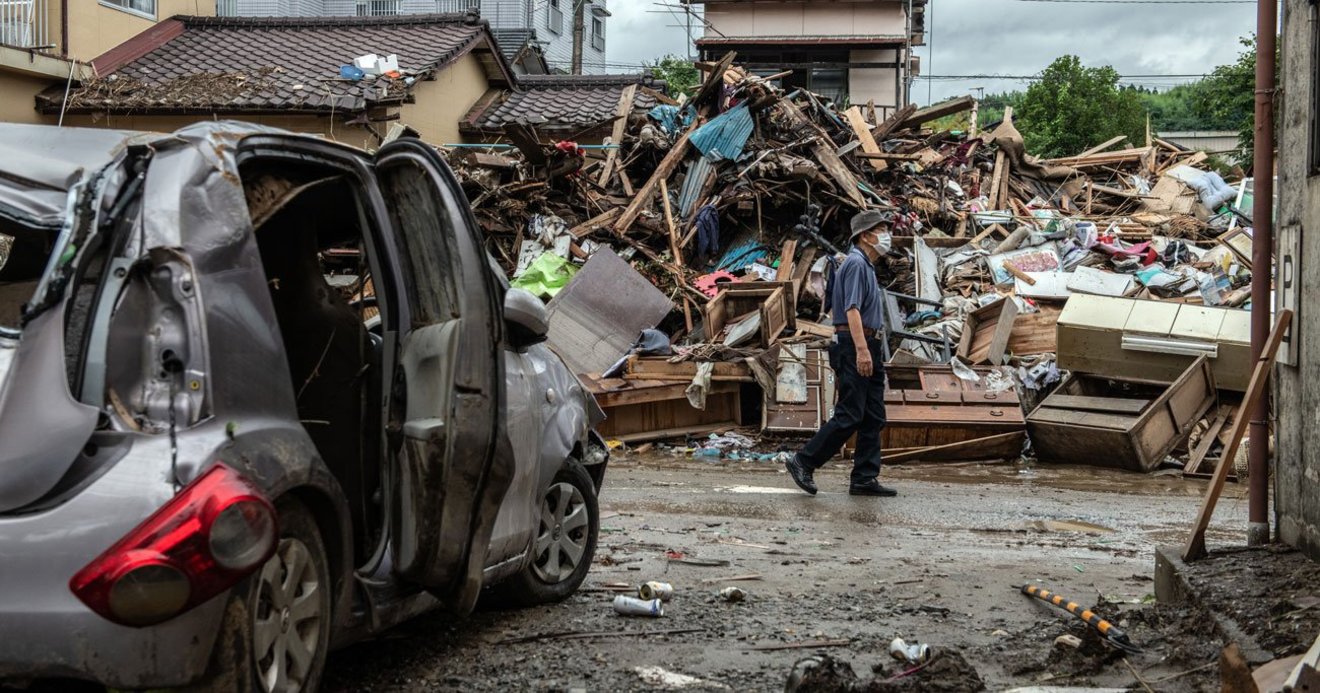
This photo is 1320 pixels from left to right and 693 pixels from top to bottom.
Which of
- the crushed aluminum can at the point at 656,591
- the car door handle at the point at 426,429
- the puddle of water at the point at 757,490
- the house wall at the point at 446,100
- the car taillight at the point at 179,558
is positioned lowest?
the puddle of water at the point at 757,490

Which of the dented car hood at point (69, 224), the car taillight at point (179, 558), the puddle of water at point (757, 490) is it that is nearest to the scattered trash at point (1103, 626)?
the car taillight at point (179, 558)

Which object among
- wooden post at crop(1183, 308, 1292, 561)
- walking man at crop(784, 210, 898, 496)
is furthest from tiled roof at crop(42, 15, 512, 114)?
wooden post at crop(1183, 308, 1292, 561)

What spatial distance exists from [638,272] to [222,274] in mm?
12654

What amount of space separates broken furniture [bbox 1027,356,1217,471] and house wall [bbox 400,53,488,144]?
41.9 ft

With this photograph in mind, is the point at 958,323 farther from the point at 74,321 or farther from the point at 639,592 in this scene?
the point at 74,321

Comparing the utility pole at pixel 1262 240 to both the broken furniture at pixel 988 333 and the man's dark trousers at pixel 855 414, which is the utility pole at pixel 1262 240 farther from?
the broken furniture at pixel 988 333

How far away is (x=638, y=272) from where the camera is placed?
16109 mm

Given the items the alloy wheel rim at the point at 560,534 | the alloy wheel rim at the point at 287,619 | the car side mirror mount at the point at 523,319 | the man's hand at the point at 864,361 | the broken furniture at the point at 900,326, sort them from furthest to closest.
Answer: the broken furniture at the point at 900,326 < the man's hand at the point at 864,361 < the alloy wheel rim at the point at 560,534 < the car side mirror mount at the point at 523,319 < the alloy wheel rim at the point at 287,619

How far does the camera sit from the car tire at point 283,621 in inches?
131

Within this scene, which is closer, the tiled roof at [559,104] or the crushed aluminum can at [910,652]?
the crushed aluminum can at [910,652]

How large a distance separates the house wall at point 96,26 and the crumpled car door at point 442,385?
18845 mm

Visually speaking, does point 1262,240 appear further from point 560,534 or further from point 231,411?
point 231,411

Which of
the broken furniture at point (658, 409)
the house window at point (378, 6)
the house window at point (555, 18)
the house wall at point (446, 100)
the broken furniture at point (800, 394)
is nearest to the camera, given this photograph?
the broken furniture at point (800, 394)

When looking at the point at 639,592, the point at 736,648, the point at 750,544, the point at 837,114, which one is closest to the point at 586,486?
the point at 639,592
